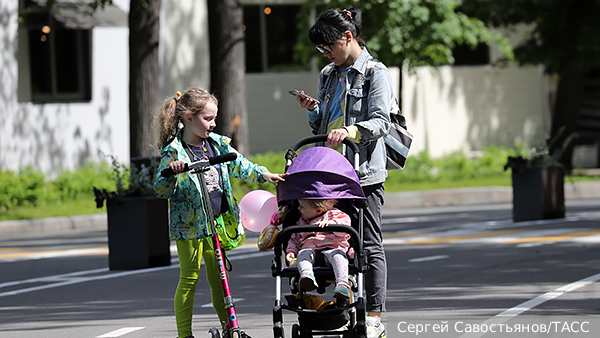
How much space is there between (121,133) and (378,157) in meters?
16.7

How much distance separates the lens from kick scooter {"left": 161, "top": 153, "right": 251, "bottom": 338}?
4.80 m

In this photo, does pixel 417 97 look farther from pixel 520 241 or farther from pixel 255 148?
pixel 520 241

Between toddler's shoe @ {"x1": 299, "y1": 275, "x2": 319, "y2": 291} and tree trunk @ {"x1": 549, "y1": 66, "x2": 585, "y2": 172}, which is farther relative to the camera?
tree trunk @ {"x1": 549, "y1": 66, "x2": 585, "y2": 172}

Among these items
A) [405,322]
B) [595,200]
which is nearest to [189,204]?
[405,322]

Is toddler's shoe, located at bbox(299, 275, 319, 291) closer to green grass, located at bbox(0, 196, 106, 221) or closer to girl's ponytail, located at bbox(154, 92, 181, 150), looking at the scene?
girl's ponytail, located at bbox(154, 92, 181, 150)

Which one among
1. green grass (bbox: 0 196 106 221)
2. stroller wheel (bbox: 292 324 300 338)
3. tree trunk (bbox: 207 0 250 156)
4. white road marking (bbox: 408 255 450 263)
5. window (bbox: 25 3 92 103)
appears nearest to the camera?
stroller wheel (bbox: 292 324 300 338)

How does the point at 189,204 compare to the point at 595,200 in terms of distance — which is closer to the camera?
the point at 189,204

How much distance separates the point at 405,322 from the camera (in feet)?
20.5

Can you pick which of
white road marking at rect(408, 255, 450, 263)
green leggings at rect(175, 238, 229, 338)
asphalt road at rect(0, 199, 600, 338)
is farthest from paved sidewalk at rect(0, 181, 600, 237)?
green leggings at rect(175, 238, 229, 338)

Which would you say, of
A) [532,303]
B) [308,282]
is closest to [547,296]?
[532,303]

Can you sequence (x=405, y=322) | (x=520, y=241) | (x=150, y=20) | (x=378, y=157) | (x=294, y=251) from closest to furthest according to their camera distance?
(x=294, y=251)
(x=378, y=157)
(x=405, y=322)
(x=520, y=241)
(x=150, y=20)

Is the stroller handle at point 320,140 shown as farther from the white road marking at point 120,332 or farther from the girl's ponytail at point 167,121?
the white road marking at point 120,332

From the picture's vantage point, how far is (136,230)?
9320 mm

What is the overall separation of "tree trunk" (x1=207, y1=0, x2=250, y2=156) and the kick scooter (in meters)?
12.6
